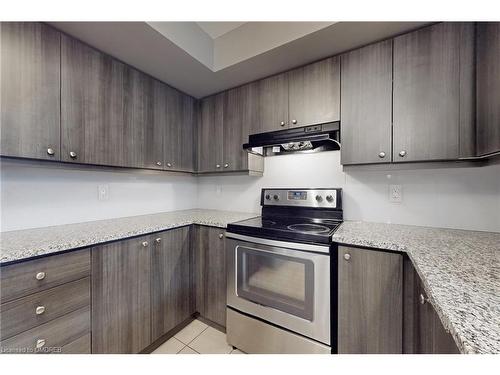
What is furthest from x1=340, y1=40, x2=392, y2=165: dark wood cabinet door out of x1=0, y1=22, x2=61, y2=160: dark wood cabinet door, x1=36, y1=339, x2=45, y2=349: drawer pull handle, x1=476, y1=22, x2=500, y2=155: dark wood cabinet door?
x1=36, y1=339, x2=45, y2=349: drawer pull handle

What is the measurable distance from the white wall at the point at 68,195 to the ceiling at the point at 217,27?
138 cm

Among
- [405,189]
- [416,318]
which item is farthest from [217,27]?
[416,318]

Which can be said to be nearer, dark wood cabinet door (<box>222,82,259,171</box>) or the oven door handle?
the oven door handle

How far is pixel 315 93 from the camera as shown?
1.60 m

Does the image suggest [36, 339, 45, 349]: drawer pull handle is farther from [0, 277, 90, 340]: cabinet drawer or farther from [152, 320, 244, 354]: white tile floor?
[152, 320, 244, 354]: white tile floor

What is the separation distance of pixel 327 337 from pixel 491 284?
87 cm

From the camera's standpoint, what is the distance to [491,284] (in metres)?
0.61

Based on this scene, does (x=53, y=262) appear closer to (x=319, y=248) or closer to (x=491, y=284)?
(x=319, y=248)

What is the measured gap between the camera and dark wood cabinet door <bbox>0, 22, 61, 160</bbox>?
108 centimetres

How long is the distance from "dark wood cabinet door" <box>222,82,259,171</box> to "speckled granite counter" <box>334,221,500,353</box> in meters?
1.12

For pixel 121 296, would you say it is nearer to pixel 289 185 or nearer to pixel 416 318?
pixel 289 185

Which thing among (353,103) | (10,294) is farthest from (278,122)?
(10,294)

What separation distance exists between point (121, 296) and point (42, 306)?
397 millimetres

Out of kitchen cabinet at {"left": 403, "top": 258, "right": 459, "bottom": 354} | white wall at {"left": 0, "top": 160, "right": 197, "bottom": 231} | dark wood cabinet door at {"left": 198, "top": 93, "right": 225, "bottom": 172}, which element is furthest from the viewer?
dark wood cabinet door at {"left": 198, "top": 93, "right": 225, "bottom": 172}
